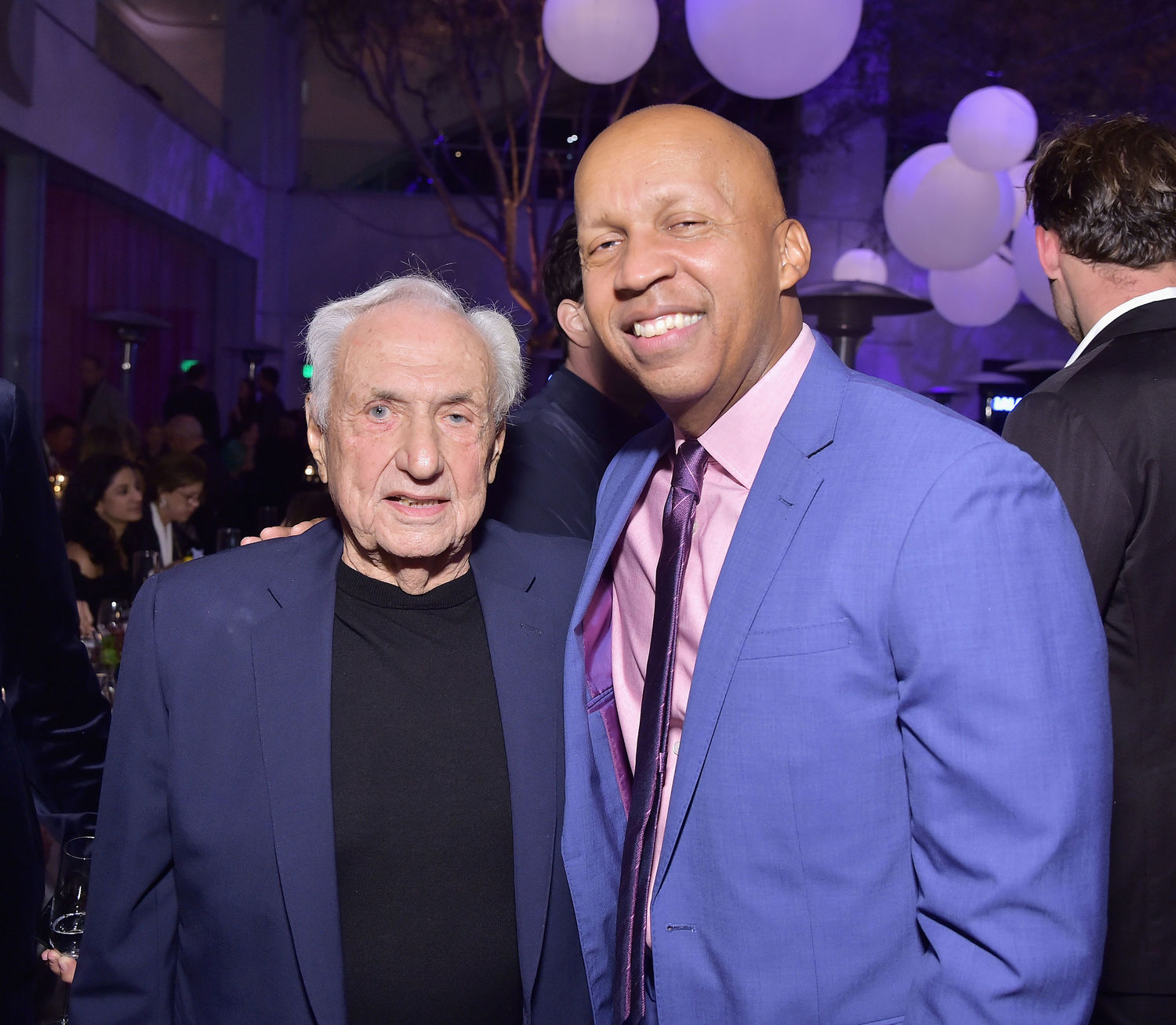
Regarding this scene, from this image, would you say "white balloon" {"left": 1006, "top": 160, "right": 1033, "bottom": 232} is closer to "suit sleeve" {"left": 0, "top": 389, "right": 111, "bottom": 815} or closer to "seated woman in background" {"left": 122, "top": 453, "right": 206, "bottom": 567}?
"seated woman in background" {"left": 122, "top": 453, "right": 206, "bottom": 567}

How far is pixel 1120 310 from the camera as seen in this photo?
5.65 feet

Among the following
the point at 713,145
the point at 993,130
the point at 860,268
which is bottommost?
the point at 713,145

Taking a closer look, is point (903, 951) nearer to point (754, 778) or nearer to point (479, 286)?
point (754, 778)

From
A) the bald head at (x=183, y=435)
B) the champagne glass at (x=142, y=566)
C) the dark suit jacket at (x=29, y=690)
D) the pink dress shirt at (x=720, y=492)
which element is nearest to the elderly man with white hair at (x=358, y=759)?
the dark suit jacket at (x=29, y=690)

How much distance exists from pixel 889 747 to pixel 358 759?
746 mm

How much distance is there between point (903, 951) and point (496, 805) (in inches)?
23.3

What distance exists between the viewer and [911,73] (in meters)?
12.7

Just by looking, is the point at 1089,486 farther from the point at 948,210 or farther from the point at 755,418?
the point at 948,210

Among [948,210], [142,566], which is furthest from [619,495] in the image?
[948,210]

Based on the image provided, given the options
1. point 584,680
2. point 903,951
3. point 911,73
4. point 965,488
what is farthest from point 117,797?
point 911,73

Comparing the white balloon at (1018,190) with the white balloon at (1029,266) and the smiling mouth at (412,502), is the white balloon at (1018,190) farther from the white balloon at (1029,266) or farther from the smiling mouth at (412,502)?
the smiling mouth at (412,502)

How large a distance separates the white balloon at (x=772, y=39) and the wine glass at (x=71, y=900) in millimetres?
4001

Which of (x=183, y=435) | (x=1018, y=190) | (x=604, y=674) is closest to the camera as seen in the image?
(x=604, y=674)

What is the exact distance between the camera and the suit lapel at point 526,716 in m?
1.48
